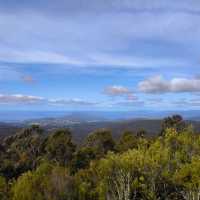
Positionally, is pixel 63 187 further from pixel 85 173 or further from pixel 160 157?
pixel 160 157

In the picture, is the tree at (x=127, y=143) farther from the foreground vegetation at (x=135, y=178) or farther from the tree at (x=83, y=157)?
the foreground vegetation at (x=135, y=178)

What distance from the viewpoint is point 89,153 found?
66.4m

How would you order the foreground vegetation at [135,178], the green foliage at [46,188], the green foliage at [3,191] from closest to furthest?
the foreground vegetation at [135,178] → the green foliage at [46,188] → the green foliage at [3,191]

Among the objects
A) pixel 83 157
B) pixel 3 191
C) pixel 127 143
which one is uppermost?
pixel 127 143

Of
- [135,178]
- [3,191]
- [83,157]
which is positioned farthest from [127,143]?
[135,178]

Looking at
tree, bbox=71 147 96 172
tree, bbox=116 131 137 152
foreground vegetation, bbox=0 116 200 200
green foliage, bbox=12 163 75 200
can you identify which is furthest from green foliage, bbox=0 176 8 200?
tree, bbox=116 131 137 152

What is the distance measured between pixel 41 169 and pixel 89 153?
74.8 ft

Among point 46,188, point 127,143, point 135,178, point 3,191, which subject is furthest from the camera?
point 127,143

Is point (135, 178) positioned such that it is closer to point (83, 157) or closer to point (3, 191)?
point (3, 191)

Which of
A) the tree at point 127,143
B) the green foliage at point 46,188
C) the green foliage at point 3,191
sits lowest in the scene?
the green foliage at point 3,191

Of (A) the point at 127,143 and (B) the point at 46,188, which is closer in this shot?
(B) the point at 46,188

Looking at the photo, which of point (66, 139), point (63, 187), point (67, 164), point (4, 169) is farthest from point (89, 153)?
point (63, 187)

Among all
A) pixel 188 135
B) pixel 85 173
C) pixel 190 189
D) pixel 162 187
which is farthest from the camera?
pixel 85 173

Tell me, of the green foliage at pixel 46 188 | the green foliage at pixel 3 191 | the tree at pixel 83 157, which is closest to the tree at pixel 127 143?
the tree at pixel 83 157
